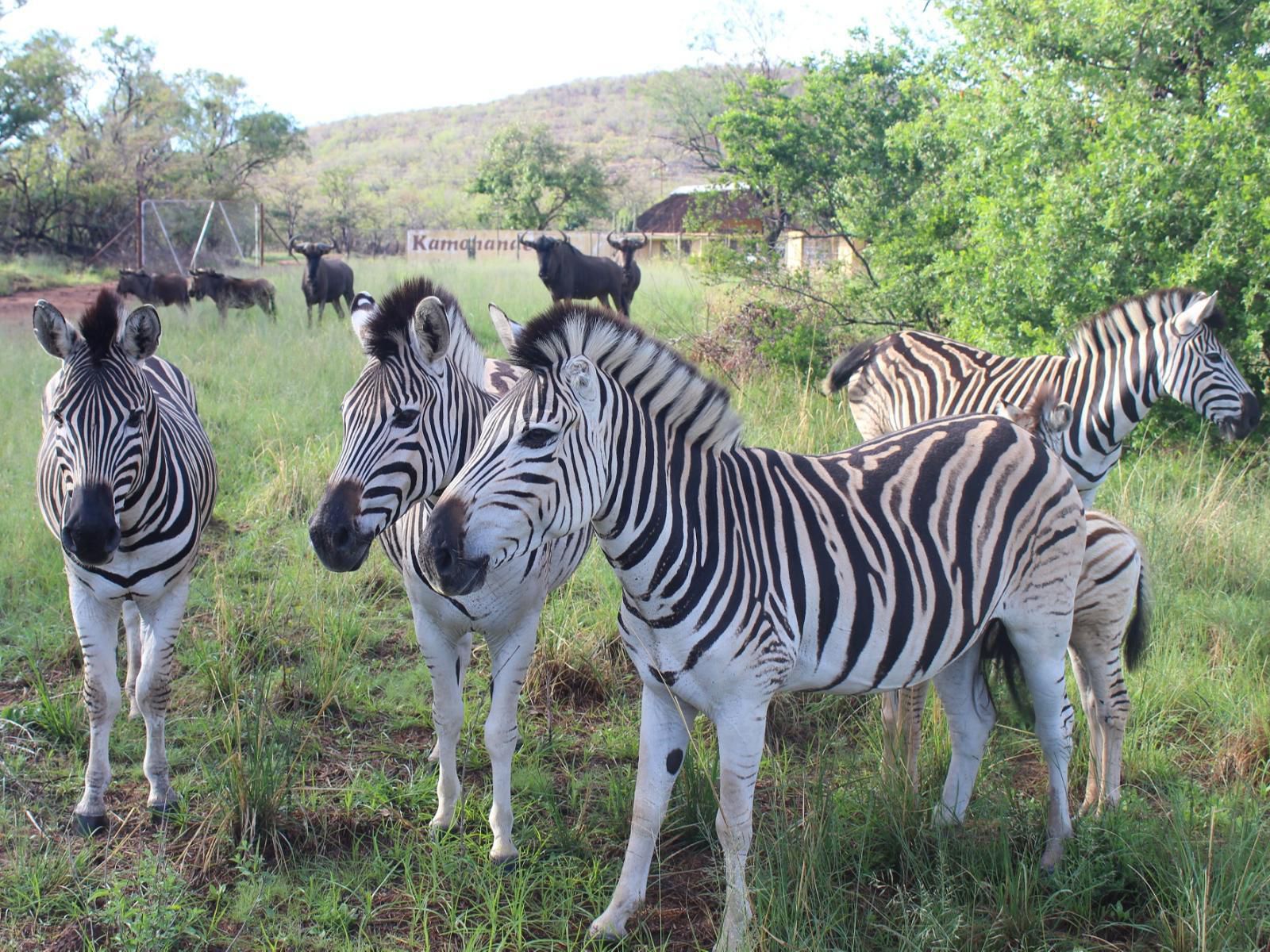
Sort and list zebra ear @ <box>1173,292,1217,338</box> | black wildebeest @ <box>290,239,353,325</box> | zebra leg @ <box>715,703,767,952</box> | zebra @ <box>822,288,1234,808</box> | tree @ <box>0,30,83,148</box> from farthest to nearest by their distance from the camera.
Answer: tree @ <box>0,30,83,148</box>
black wildebeest @ <box>290,239,353,325</box>
zebra @ <box>822,288,1234,808</box>
zebra ear @ <box>1173,292,1217,338</box>
zebra leg @ <box>715,703,767,952</box>

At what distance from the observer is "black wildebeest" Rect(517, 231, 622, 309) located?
17094 mm

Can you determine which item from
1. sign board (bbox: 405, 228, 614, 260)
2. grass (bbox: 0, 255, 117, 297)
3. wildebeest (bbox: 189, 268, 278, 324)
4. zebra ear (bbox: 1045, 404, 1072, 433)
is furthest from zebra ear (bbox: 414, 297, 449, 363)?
sign board (bbox: 405, 228, 614, 260)

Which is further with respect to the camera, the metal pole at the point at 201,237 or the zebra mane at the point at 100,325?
the metal pole at the point at 201,237

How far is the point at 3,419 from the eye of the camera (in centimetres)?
843

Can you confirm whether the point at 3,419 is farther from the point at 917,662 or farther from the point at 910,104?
the point at 910,104

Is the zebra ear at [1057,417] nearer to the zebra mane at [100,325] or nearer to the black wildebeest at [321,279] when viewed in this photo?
the zebra mane at [100,325]

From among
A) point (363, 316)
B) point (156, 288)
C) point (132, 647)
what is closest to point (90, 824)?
point (132, 647)

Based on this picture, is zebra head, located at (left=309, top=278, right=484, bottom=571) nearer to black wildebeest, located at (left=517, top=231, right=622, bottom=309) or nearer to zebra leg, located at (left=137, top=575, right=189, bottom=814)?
zebra leg, located at (left=137, top=575, right=189, bottom=814)

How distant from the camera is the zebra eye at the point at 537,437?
2449mm

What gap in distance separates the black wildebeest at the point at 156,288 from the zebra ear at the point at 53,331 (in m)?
13.0

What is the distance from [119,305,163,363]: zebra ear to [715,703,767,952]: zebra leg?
265 cm

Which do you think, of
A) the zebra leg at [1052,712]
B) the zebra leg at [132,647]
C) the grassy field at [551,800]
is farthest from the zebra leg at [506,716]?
the zebra leg at [132,647]

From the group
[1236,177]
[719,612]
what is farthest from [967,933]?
[1236,177]

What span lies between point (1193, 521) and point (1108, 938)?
12.2 feet
